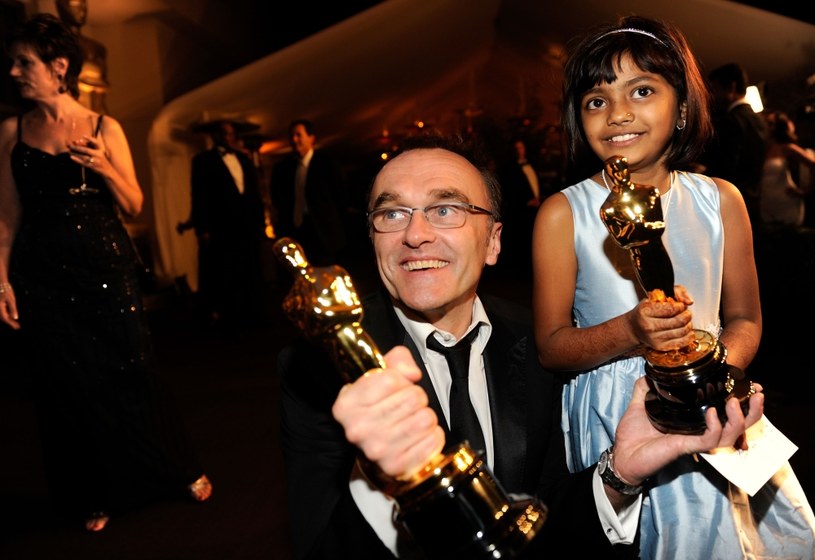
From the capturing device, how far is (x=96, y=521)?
296cm

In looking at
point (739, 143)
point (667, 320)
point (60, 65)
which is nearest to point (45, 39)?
point (60, 65)

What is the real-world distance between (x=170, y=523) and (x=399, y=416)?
2.66 metres

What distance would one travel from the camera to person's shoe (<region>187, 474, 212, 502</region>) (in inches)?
125

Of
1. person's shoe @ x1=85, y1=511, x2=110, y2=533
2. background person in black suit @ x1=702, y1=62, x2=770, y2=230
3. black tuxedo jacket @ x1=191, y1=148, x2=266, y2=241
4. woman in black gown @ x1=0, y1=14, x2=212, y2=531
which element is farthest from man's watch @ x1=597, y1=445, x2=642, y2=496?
black tuxedo jacket @ x1=191, y1=148, x2=266, y2=241

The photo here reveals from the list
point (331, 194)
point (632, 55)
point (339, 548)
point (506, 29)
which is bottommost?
point (339, 548)

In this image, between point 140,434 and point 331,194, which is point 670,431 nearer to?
point 140,434

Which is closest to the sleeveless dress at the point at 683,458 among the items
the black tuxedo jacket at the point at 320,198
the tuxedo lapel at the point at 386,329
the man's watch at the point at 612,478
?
the man's watch at the point at 612,478

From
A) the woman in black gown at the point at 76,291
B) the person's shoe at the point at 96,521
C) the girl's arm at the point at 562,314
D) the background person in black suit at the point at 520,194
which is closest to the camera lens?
the girl's arm at the point at 562,314

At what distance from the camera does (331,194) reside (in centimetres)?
682

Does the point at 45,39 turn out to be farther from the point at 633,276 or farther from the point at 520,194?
the point at 520,194

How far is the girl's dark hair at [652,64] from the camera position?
1.66m

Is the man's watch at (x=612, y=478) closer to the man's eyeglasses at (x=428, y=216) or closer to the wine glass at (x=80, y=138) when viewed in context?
the man's eyeglasses at (x=428, y=216)

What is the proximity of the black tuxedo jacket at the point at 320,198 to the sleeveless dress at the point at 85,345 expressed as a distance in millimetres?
3816

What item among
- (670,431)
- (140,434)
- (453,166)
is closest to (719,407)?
(670,431)
